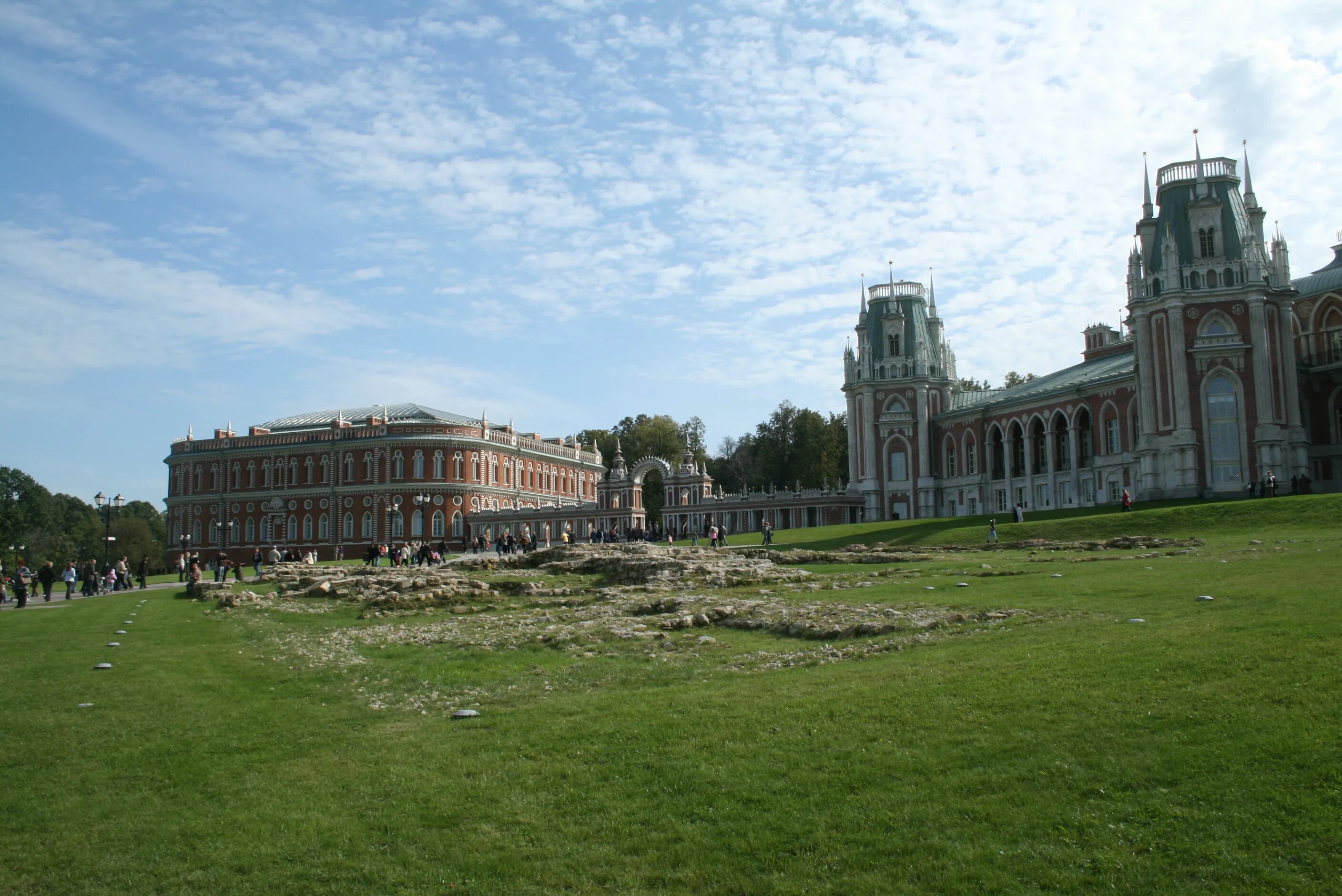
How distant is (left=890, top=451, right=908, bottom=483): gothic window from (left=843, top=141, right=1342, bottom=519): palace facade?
225 inches

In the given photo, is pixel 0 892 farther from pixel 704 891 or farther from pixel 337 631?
pixel 337 631

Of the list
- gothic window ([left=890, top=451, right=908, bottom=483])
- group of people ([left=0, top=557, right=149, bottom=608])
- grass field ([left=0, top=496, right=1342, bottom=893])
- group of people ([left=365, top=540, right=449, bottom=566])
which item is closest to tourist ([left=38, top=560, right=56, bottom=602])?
group of people ([left=0, top=557, right=149, bottom=608])

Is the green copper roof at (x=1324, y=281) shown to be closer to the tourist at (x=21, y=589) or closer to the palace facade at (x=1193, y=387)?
the palace facade at (x=1193, y=387)

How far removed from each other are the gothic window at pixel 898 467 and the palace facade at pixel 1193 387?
5.73m

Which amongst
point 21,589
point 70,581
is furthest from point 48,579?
point 21,589

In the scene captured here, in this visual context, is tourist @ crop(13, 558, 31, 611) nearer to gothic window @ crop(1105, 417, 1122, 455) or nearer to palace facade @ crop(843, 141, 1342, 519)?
palace facade @ crop(843, 141, 1342, 519)

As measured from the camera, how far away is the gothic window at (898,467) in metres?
83.6

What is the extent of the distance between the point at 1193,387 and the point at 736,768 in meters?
56.5

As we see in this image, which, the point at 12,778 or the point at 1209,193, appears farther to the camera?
the point at 1209,193

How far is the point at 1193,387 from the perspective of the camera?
189 feet

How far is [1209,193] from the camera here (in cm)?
6025

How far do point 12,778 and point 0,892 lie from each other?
2.97m

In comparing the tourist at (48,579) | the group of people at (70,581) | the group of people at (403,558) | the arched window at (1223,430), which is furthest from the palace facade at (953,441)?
the tourist at (48,579)

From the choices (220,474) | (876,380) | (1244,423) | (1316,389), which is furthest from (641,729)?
(220,474)
